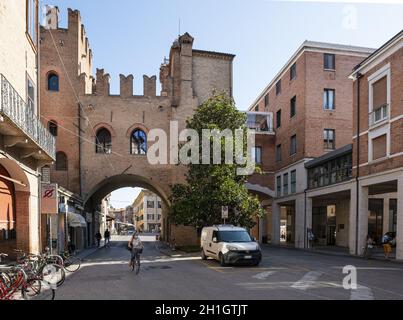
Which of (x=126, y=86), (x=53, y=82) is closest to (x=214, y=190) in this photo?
(x=126, y=86)

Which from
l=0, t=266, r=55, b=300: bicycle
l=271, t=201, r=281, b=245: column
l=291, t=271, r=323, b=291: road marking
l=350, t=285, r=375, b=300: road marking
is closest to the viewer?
l=0, t=266, r=55, b=300: bicycle

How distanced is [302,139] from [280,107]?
23.2 ft

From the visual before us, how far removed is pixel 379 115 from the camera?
22.9 m

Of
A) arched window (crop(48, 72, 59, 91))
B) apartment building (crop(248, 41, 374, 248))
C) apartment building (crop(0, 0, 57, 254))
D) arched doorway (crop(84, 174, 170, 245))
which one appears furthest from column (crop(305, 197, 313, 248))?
arched window (crop(48, 72, 59, 91))

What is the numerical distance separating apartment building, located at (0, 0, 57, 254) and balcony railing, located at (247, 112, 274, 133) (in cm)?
2747

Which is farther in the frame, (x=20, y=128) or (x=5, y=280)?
(x=20, y=128)

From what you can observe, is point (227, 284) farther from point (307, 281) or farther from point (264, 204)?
point (264, 204)

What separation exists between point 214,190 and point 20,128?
13.2 metres

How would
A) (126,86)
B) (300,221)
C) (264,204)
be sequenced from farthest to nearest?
(264,204), (300,221), (126,86)

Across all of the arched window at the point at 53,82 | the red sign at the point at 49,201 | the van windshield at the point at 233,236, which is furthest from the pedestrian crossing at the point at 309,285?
the arched window at the point at 53,82

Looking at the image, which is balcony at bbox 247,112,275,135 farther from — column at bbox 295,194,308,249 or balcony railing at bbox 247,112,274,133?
column at bbox 295,194,308,249

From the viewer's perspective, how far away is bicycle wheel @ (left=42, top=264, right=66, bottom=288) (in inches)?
438

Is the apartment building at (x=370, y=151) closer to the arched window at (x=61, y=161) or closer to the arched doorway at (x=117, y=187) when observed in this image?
the arched doorway at (x=117, y=187)

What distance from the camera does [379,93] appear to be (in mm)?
23219
